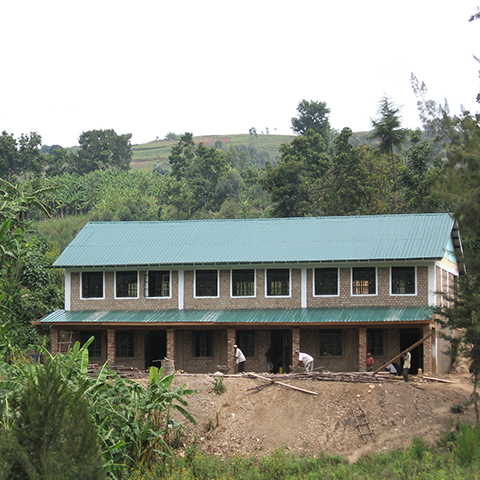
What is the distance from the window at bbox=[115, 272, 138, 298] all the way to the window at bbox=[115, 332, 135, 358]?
177 cm

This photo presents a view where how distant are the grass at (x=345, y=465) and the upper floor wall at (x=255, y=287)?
27.3 feet

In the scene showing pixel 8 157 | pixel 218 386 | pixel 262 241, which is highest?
pixel 8 157

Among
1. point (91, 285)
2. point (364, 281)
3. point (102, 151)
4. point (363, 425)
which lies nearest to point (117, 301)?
point (91, 285)

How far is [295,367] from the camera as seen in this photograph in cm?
2997

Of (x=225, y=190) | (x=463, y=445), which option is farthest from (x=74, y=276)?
(x=225, y=190)

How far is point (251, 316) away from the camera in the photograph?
32.2 metres

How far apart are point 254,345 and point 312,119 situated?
56573mm

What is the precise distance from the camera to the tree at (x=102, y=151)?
334ft

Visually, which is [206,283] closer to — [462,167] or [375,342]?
[375,342]

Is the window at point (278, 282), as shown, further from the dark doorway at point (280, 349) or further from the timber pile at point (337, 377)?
the timber pile at point (337, 377)

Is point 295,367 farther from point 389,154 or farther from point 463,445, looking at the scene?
point 389,154

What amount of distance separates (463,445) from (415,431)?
2.06 m

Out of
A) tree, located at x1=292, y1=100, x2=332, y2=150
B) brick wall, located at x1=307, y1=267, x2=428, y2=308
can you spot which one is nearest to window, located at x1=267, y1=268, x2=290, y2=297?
brick wall, located at x1=307, y1=267, x2=428, y2=308

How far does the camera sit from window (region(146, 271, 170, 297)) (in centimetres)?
3444
